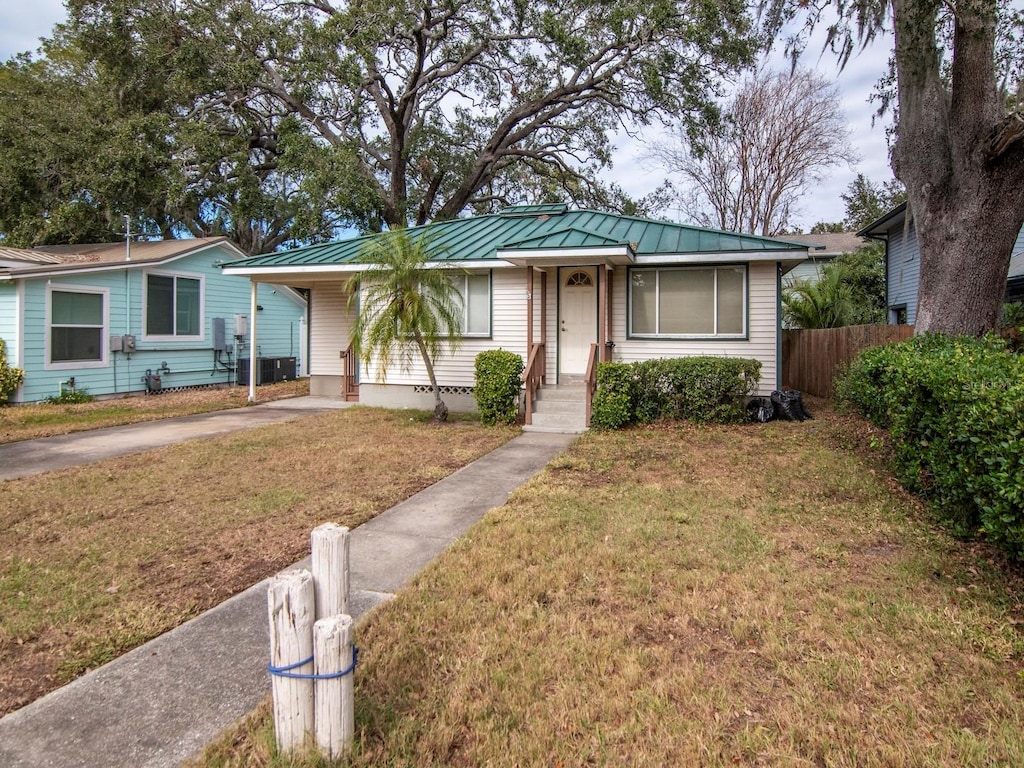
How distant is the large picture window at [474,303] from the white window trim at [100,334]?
7990 millimetres

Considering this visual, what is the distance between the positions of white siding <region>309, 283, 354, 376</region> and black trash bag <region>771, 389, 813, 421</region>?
365 inches

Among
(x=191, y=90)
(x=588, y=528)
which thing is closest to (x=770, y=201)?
(x=191, y=90)

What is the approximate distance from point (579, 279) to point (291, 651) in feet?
33.2

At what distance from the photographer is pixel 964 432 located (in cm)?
393

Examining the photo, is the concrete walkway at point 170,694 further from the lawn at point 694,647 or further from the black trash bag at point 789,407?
the black trash bag at point 789,407

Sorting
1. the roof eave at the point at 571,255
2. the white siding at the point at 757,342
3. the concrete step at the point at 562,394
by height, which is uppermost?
the roof eave at the point at 571,255

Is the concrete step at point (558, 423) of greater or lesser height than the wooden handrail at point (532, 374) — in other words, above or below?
below

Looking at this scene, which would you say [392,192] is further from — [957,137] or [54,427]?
[957,137]

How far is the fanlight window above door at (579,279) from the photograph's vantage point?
459 inches

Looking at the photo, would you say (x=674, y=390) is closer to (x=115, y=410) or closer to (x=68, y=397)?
(x=115, y=410)

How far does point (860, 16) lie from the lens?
882 centimetres

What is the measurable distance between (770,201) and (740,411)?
19.2m

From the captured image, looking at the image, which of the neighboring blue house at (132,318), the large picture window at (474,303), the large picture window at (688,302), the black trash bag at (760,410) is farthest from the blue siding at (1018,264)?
the neighboring blue house at (132,318)

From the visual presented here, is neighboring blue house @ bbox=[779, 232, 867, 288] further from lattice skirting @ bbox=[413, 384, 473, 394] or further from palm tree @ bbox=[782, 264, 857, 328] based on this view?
lattice skirting @ bbox=[413, 384, 473, 394]
